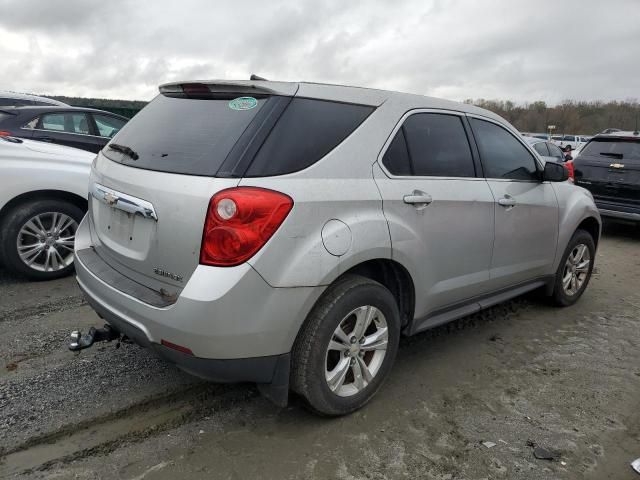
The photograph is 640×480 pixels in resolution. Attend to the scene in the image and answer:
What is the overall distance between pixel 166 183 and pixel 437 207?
5.00 feet

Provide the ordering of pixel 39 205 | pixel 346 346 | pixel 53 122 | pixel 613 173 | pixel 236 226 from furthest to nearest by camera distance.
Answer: pixel 613 173
pixel 53 122
pixel 39 205
pixel 346 346
pixel 236 226

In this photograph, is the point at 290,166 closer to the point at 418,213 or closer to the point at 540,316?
the point at 418,213

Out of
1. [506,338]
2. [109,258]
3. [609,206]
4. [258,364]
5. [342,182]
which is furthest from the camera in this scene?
[609,206]

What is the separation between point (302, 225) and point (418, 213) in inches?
33.4

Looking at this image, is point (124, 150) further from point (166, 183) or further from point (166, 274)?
point (166, 274)

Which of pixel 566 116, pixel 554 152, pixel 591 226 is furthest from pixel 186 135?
pixel 566 116

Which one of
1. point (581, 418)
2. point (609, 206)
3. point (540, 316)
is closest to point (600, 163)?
point (609, 206)

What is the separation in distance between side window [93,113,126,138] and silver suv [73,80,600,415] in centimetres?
440

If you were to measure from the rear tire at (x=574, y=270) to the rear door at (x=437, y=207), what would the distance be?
4.52 ft

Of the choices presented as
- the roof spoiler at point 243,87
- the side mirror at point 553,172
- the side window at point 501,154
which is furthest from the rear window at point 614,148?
the roof spoiler at point 243,87

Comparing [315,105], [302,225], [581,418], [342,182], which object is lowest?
[581,418]

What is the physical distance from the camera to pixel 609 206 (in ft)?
25.4

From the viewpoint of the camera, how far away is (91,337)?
9.07 feet

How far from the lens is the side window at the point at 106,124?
7.05 metres
